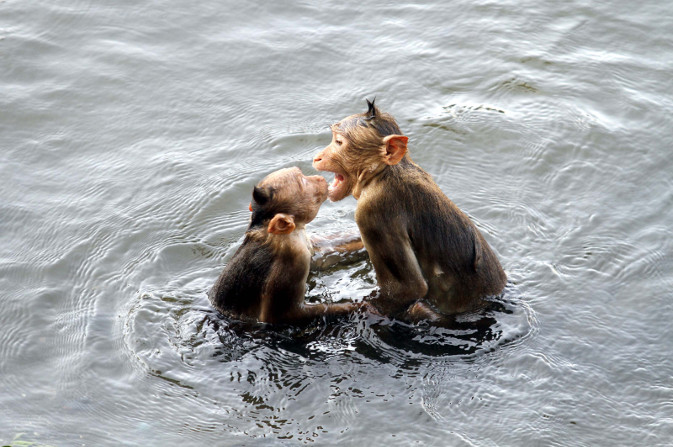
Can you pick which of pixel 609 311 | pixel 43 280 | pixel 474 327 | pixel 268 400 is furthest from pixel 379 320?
pixel 43 280

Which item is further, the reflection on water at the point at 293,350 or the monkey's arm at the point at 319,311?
the monkey's arm at the point at 319,311

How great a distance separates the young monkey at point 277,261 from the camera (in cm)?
777

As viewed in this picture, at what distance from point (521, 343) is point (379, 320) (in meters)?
1.33

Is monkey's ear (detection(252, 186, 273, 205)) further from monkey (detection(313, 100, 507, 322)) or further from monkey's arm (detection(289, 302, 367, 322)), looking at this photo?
monkey's arm (detection(289, 302, 367, 322))

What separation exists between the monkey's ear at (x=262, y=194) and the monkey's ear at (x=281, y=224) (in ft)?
0.82

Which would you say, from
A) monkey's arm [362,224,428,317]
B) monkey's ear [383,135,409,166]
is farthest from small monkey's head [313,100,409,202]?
monkey's arm [362,224,428,317]

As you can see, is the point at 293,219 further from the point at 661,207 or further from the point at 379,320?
the point at 661,207

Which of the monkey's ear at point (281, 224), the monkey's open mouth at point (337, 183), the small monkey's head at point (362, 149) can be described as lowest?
the monkey's ear at point (281, 224)

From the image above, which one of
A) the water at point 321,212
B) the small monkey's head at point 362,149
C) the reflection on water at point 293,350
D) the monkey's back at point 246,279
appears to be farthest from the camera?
the monkey's back at point 246,279

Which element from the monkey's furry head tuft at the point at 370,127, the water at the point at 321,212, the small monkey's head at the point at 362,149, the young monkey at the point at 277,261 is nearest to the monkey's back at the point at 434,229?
the small monkey's head at the point at 362,149

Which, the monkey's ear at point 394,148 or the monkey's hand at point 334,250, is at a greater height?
the monkey's ear at point 394,148

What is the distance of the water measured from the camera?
7055mm

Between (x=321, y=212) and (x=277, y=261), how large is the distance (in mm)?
2068

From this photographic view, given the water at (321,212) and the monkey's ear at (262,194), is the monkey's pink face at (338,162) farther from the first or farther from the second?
the water at (321,212)
